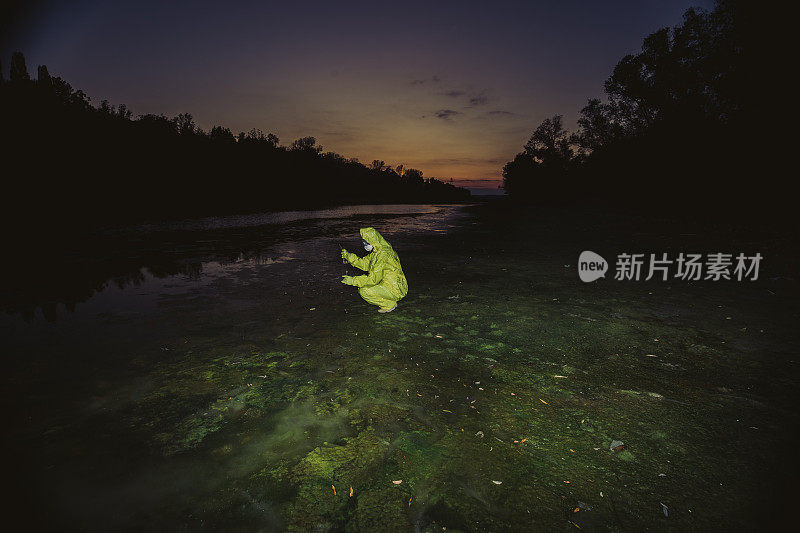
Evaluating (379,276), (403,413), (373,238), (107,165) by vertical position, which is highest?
(107,165)

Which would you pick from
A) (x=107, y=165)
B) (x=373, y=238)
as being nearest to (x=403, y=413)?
(x=373, y=238)

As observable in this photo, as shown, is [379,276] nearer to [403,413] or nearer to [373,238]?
[373,238]

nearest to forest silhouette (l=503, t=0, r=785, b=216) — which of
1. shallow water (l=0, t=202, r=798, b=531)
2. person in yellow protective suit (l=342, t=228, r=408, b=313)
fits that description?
shallow water (l=0, t=202, r=798, b=531)

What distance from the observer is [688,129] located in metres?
22.5

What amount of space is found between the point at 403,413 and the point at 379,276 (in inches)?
124

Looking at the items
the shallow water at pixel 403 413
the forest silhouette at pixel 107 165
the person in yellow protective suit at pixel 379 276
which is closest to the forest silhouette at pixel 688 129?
the shallow water at pixel 403 413

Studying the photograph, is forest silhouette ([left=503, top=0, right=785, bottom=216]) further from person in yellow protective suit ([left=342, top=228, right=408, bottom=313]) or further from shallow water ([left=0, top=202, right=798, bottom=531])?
person in yellow protective suit ([left=342, top=228, right=408, bottom=313])

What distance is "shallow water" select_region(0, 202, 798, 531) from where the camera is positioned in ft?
8.00

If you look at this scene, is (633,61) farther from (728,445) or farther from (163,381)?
(163,381)

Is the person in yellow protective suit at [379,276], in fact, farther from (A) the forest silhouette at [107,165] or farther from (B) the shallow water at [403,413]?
(A) the forest silhouette at [107,165]

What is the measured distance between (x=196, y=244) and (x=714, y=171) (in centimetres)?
2878

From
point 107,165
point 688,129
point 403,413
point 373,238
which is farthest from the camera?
point 107,165

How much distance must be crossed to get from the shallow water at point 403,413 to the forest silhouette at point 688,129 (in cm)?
1786

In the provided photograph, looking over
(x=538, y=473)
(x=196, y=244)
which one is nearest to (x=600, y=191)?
(x=196, y=244)
